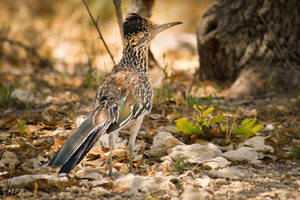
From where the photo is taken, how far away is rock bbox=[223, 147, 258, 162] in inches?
172

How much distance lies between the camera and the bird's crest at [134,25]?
15.7 ft

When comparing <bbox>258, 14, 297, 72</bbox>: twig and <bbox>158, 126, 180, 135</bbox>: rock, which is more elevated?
<bbox>258, 14, 297, 72</bbox>: twig

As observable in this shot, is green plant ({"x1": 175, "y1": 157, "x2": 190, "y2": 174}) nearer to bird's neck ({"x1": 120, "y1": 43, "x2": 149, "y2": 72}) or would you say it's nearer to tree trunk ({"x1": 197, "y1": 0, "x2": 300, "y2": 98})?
bird's neck ({"x1": 120, "y1": 43, "x2": 149, "y2": 72})

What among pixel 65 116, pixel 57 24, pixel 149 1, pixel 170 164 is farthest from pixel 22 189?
pixel 57 24

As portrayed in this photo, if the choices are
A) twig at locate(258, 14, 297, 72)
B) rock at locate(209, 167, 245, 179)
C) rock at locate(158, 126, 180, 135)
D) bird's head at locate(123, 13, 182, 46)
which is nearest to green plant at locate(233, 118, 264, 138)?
rock at locate(158, 126, 180, 135)

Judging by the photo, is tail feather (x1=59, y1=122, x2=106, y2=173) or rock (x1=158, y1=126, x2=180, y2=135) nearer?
tail feather (x1=59, y1=122, x2=106, y2=173)

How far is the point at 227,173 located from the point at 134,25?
1.99m

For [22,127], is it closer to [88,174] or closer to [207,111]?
[88,174]

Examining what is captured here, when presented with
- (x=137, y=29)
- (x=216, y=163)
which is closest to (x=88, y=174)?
(x=216, y=163)

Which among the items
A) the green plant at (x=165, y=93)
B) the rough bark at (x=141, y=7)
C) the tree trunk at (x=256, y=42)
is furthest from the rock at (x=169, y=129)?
the rough bark at (x=141, y=7)

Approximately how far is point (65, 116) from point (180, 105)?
169 centimetres

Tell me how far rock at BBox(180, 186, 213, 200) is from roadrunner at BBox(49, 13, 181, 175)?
0.89m

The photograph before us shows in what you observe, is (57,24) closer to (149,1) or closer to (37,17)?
(37,17)

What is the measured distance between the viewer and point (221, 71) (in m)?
7.61
